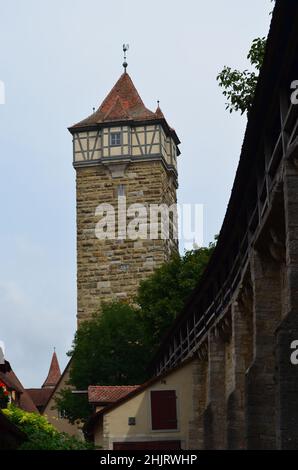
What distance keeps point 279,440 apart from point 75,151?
44317 mm

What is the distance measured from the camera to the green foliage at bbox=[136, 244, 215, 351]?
4766cm

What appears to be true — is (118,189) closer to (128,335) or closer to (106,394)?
(128,335)

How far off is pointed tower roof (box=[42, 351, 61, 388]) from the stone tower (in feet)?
145

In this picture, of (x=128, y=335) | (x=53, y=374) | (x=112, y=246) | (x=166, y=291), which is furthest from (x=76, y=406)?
(x=53, y=374)

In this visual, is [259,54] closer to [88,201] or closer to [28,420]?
[28,420]

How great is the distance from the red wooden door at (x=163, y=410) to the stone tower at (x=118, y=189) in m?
23.5

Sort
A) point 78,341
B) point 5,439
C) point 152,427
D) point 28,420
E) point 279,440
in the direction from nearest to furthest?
point 279,440, point 5,439, point 152,427, point 28,420, point 78,341

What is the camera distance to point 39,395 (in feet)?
280

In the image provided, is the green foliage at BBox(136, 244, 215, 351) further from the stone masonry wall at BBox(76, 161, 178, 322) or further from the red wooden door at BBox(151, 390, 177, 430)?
the red wooden door at BBox(151, 390, 177, 430)

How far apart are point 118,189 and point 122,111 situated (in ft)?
16.7

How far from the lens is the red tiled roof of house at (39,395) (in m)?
83.0

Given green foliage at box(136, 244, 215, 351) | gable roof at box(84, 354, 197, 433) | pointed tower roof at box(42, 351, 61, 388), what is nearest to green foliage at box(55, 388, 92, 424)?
green foliage at box(136, 244, 215, 351)
